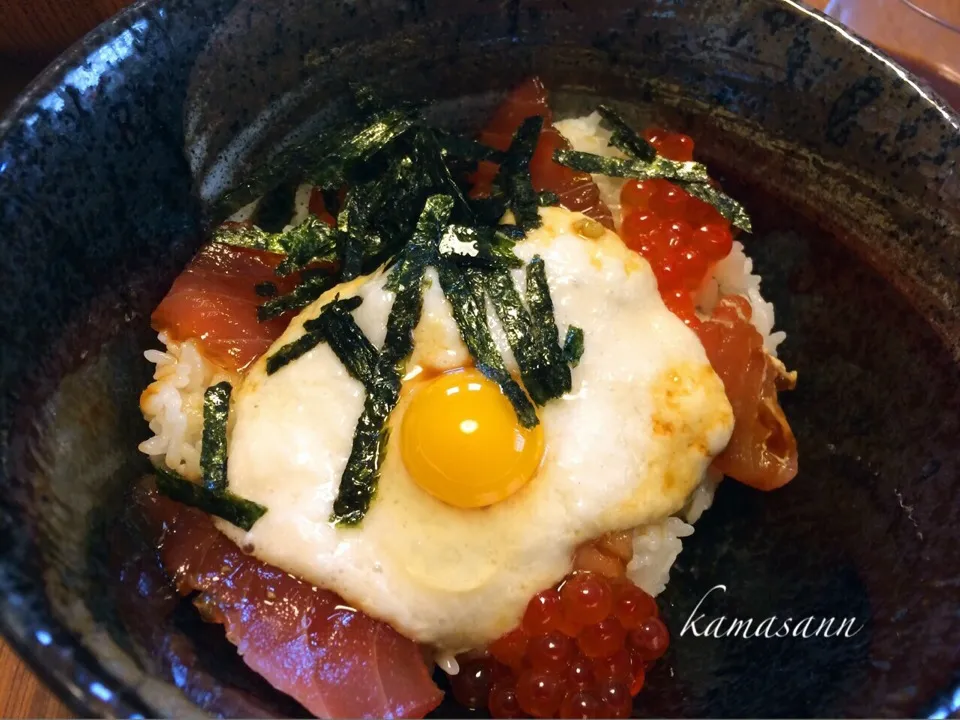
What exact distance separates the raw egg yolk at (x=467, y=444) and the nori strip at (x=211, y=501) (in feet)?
1.09

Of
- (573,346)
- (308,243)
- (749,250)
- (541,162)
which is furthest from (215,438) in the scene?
(749,250)

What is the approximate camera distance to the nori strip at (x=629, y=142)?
206cm

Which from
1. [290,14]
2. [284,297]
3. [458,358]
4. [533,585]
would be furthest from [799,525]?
[290,14]

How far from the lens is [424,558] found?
1.55 meters

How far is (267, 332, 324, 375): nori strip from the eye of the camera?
1727 millimetres

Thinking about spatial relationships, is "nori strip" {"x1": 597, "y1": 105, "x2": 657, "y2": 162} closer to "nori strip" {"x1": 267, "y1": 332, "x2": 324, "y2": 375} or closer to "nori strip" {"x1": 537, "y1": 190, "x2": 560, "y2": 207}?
"nori strip" {"x1": 537, "y1": 190, "x2": 560, "y2": 207}

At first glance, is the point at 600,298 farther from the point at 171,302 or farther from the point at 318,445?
the point at 171,302

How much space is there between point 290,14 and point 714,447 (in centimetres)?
143

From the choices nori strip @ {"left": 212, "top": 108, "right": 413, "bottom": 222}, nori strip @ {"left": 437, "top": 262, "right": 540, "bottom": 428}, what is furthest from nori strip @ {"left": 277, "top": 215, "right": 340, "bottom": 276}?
nori strip @ {"left": 437, "top": 262, "right": 540, "bottom": 428}

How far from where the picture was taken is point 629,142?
2.08 metres

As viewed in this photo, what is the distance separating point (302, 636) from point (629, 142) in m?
1.46

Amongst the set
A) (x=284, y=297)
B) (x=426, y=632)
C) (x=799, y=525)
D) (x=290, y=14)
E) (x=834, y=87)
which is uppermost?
(x=290, y=14)

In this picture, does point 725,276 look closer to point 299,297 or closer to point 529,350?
point 529,350

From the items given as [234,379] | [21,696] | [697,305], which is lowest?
[21,696]
